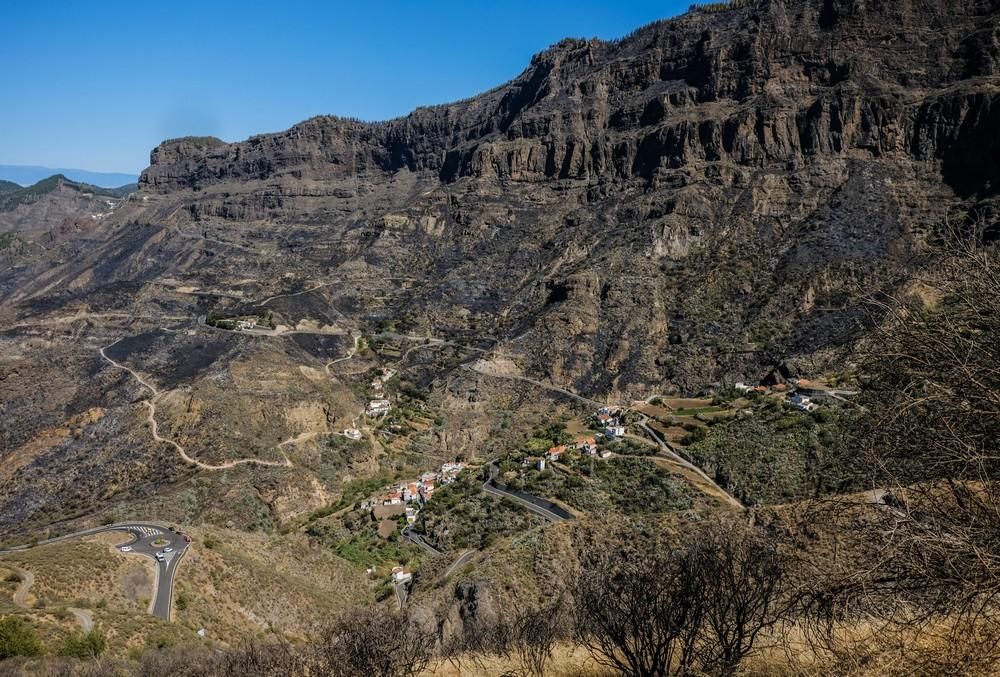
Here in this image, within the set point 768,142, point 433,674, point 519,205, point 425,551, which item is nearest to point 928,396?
point 433,674

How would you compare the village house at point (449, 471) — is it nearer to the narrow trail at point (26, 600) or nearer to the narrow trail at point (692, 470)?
the narrow trail at point (692, 470)

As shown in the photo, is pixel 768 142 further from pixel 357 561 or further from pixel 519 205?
pixel 357 561

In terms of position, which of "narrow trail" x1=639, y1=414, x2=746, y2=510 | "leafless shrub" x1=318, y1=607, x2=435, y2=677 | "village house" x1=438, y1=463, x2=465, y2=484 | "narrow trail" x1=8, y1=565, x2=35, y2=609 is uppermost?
"leafless shrub" x1=318, y1=607, x2=435, y2=677

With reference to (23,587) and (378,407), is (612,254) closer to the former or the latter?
(378,407)

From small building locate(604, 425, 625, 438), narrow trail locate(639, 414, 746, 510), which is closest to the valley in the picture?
narrow trail locate(639, 414, 746, 510)

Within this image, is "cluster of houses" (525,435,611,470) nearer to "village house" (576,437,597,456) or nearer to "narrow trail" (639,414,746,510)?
"village house" (576,437,597,456)

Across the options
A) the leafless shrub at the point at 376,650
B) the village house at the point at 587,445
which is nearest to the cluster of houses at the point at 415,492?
the village house at the point at 587,445
